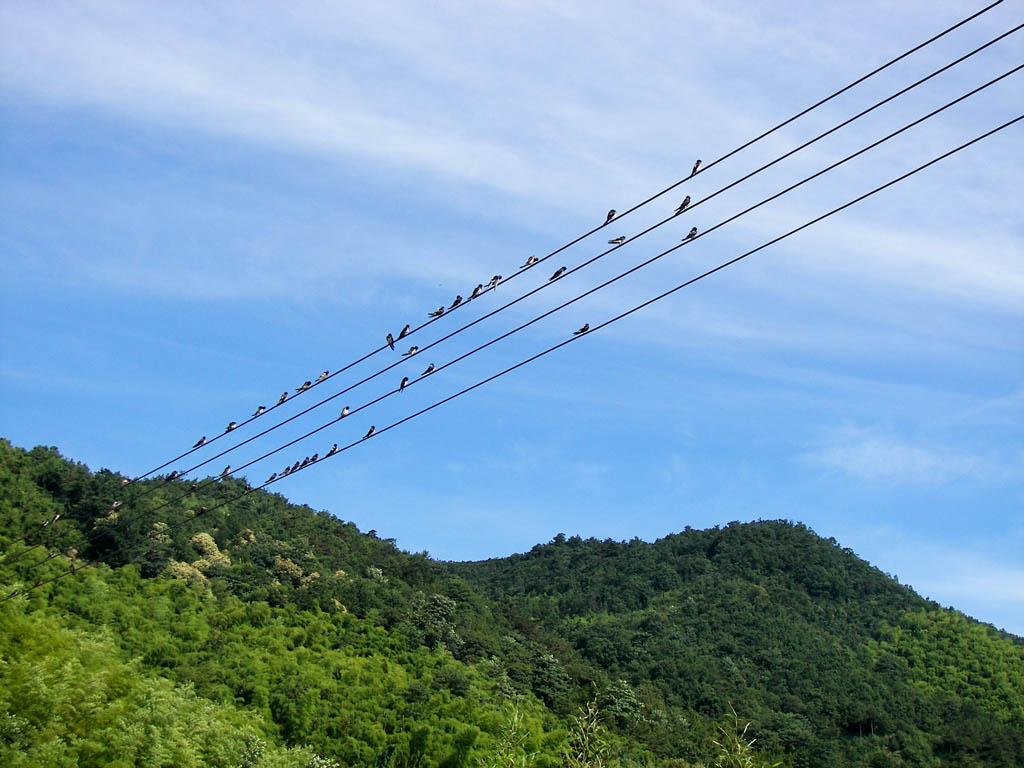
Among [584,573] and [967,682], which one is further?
[584,573]

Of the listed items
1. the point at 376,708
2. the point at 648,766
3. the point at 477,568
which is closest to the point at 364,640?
the point at 376,708

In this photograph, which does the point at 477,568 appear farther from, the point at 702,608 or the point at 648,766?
the point at 648,766

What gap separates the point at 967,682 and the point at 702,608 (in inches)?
1066

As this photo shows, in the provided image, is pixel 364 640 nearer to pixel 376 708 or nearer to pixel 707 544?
pixel 376 708

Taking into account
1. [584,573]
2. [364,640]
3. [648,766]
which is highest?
[584,573]

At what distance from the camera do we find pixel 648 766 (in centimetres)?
5597

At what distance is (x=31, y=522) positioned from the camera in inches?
2608

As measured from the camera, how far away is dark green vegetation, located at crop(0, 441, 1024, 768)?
45.5m

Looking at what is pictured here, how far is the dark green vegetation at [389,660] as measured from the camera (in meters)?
45.5

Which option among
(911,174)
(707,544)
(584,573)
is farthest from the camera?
(707,544)

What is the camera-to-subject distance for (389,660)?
65.8 meters

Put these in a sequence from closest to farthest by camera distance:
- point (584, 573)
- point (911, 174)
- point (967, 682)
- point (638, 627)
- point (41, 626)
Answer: point (911, 174), point (41, 626), point (967, 682), point (638, 627), point (584, 573)

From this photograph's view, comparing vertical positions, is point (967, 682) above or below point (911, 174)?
above

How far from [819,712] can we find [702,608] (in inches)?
1008
